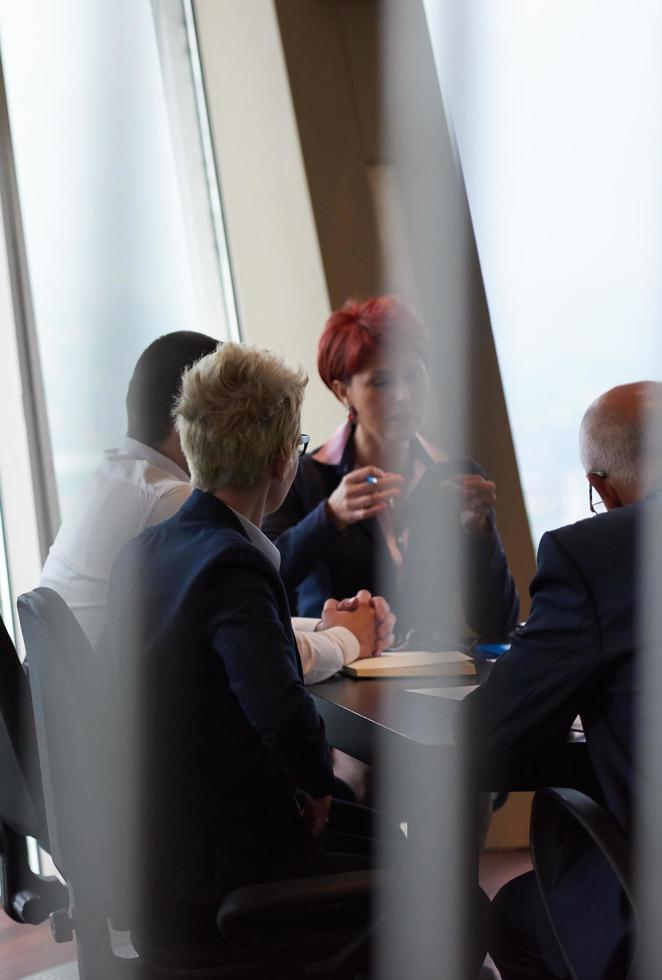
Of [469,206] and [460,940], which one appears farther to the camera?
[469,206]

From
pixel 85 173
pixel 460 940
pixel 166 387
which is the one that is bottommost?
pixel 460 940

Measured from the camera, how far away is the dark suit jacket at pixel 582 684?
1246mm

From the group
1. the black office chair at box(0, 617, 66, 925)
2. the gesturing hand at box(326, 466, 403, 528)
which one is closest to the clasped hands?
the gesturing hand at box(326, 466, 403, 528)

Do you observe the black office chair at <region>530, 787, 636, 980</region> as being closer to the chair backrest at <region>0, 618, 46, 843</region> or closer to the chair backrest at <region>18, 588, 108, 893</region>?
the chair backrest at <region>18, 588, 108, 893</region>

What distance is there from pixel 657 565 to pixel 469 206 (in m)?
2.26

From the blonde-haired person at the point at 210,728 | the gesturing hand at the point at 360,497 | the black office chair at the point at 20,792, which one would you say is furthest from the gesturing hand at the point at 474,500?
the black office chair at the point at 20,792

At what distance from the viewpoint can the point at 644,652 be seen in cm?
123

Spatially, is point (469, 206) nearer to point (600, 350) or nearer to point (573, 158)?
point (573, 158)

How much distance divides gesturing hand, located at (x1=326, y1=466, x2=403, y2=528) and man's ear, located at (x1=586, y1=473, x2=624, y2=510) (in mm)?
901

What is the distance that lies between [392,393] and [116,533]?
39.7 inches

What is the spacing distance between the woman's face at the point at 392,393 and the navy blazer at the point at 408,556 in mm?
75

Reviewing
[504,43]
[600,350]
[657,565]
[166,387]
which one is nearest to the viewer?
[657,565]

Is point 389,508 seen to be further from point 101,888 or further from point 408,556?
point 101,888

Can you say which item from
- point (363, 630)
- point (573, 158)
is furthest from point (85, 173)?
point (363, 630)
